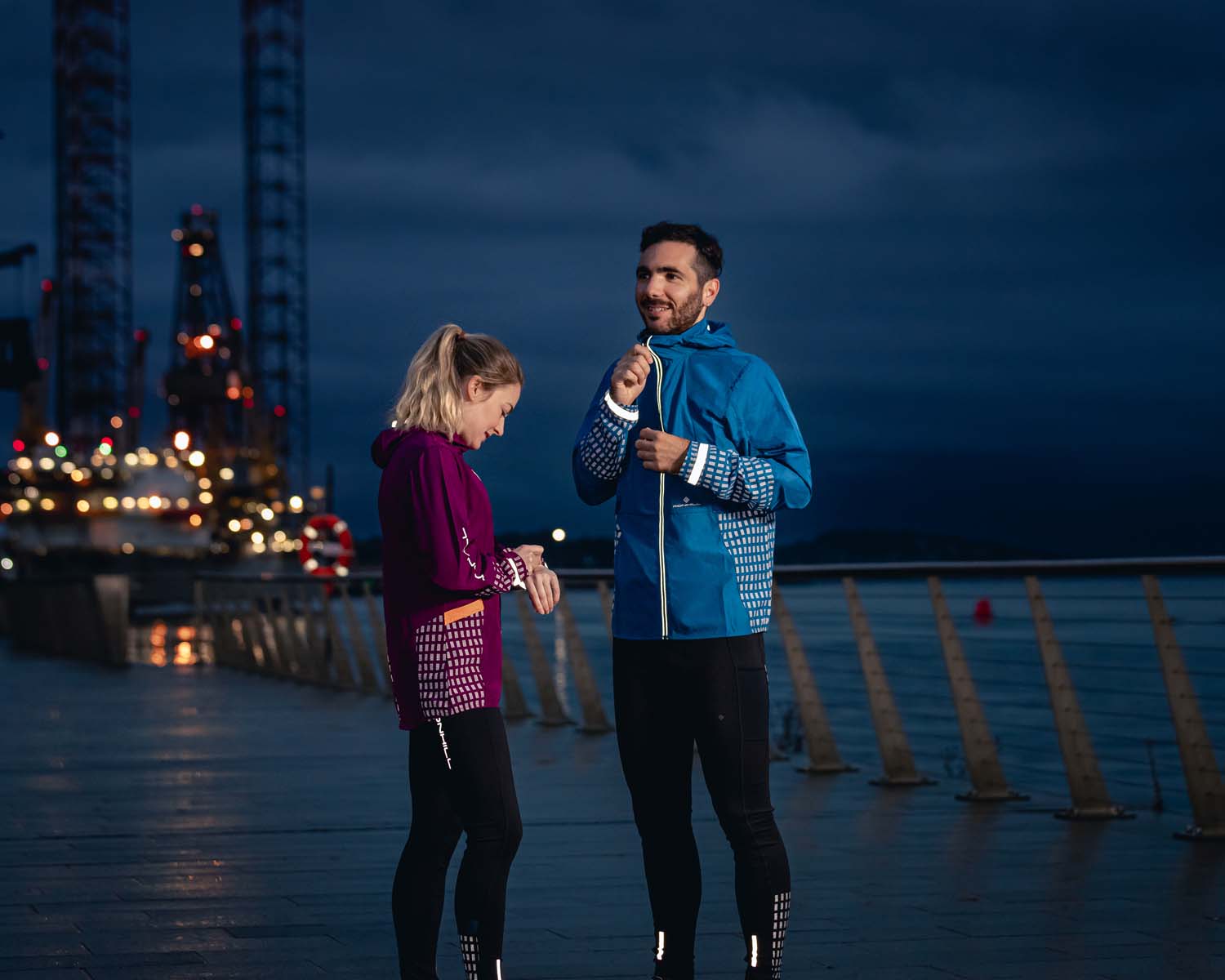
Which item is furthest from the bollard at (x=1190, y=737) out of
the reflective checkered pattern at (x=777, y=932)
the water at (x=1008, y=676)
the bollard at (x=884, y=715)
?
the reflective checkered pattern at (x=777, y=932)

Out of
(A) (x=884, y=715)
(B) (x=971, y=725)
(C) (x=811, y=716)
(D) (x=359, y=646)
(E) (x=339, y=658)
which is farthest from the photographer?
(E) (x=339, y=658)

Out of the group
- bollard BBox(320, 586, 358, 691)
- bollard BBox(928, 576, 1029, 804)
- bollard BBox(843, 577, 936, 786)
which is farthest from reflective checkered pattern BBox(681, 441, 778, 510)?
bollard BBox(320, 586, 358, 691)

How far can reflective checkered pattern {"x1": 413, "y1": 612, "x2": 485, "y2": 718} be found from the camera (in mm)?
3418

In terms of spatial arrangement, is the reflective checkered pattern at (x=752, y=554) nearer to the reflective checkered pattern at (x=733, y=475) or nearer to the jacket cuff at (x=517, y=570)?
the reflective checkered pattern at (x=733, y=475)

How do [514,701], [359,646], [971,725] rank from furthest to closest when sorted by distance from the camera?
[359,646] < [514,701] < [971,725]

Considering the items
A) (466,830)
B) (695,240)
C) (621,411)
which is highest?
(695,240)

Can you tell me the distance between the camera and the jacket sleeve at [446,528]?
3.35 m

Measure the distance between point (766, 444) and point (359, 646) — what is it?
12.9 m

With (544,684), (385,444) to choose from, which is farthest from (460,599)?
(544,684)

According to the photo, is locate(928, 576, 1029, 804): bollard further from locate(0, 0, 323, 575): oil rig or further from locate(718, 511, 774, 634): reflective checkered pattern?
locate(0, 0, 323, 575): oil rig

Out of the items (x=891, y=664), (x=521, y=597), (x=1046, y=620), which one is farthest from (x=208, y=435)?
(x=1046, y=620)

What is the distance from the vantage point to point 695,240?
12.1 feet

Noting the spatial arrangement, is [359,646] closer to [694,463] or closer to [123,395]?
[694,463]

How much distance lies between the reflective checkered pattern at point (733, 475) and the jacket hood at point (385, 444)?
525 millimetres
